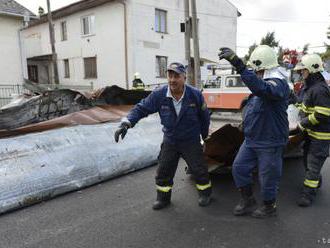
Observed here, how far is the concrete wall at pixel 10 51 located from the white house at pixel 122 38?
0.88 meters

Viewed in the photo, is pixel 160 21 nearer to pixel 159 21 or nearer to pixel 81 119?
pixel 159 21

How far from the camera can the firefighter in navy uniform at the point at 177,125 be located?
3699 millimetres

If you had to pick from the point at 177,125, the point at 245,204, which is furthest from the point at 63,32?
the point at 245,204

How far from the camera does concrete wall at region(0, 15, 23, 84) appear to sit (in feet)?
52.7

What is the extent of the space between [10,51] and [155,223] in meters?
15.8

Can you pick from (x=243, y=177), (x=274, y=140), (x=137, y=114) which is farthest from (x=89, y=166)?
(x=274, y=140)

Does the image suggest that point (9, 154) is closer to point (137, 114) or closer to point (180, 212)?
point (137, 114)

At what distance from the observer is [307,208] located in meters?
3.75

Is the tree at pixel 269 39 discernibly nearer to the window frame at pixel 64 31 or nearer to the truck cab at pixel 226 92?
the window frame at pixel 64 31

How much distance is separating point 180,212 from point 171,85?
142 cm

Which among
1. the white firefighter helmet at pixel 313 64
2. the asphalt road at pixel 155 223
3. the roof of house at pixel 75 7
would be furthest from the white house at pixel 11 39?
the white firefighter helmet at pixel 313 64

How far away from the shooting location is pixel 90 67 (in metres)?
22.3

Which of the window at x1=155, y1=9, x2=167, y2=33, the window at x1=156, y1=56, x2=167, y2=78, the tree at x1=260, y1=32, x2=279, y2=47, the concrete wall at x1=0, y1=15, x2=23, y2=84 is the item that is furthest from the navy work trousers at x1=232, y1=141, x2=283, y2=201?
the tree at x1=260, y1=32, x2=279, y2=47

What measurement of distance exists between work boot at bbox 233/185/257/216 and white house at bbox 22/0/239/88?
16598mm
